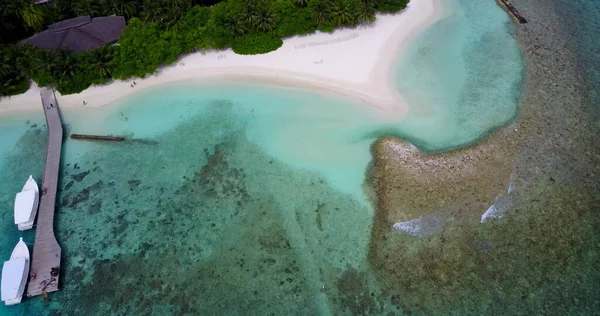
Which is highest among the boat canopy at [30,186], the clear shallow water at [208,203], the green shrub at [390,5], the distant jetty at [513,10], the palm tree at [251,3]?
the palm tree at [251,3]

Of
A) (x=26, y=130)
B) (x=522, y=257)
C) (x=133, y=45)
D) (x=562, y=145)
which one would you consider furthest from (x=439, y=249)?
(x=26, y=130)

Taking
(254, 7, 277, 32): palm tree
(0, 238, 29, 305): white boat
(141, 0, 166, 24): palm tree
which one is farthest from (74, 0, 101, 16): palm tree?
(0, 238, 29, 305): white boat

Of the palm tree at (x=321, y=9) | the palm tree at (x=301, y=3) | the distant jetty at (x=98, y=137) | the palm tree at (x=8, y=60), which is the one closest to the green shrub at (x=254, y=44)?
the palm tree at (x=301, y=3)

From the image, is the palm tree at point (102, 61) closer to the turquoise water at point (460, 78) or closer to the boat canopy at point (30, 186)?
the boat canopy at point (30, 186)

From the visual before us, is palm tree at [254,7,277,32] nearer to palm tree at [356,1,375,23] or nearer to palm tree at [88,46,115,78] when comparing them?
palm tree at [356,1,375,23]

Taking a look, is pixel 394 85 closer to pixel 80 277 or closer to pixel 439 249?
pixel 439 249

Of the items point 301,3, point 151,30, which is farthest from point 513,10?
point 151,30

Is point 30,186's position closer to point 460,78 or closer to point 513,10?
point 460,78
